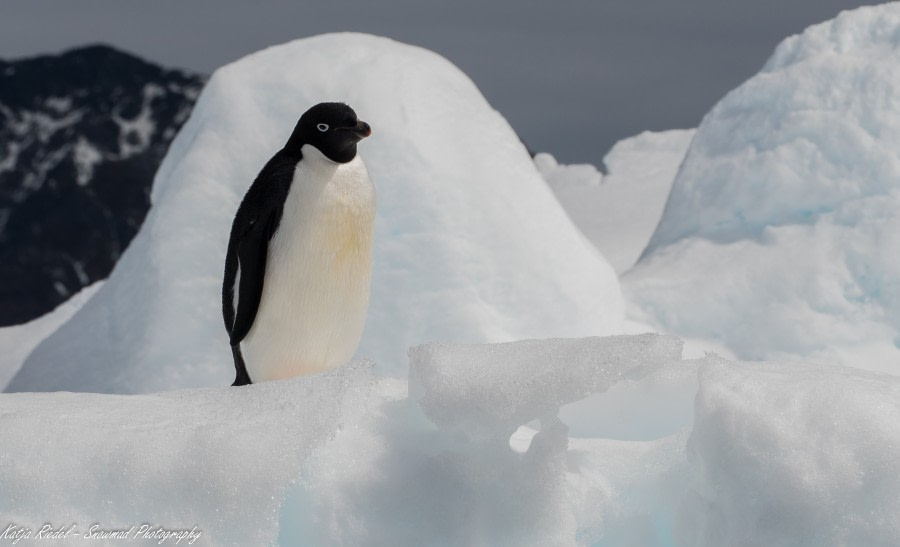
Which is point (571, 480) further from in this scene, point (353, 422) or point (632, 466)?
point (353, 422)

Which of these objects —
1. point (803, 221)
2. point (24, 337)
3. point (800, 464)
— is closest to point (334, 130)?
point (800, 464)

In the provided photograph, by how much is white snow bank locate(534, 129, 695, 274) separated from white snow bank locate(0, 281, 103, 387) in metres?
6.11

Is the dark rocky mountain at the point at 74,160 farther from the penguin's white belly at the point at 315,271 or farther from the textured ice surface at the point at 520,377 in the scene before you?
the textured ice surface at the point at 520,377

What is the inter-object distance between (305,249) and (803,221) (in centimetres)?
453

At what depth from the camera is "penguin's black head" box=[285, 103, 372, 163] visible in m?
3.05

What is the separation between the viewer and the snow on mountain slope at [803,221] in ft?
20.3

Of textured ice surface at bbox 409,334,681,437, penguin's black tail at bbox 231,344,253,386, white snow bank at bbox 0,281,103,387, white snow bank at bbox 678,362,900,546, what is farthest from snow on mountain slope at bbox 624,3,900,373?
textured ice surface at bbox 409,334,681,437

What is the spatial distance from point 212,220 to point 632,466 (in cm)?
331

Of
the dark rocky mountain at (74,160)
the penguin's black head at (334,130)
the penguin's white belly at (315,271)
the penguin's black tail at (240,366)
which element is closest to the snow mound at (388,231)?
the penguin's black tail at (240,366)

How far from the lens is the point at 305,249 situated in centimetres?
312

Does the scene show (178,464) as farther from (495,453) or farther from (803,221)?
(803,221)

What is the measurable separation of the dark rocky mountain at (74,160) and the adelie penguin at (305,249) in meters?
38.4

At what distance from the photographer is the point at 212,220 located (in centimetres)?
510

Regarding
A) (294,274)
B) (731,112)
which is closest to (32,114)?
(731,112)
